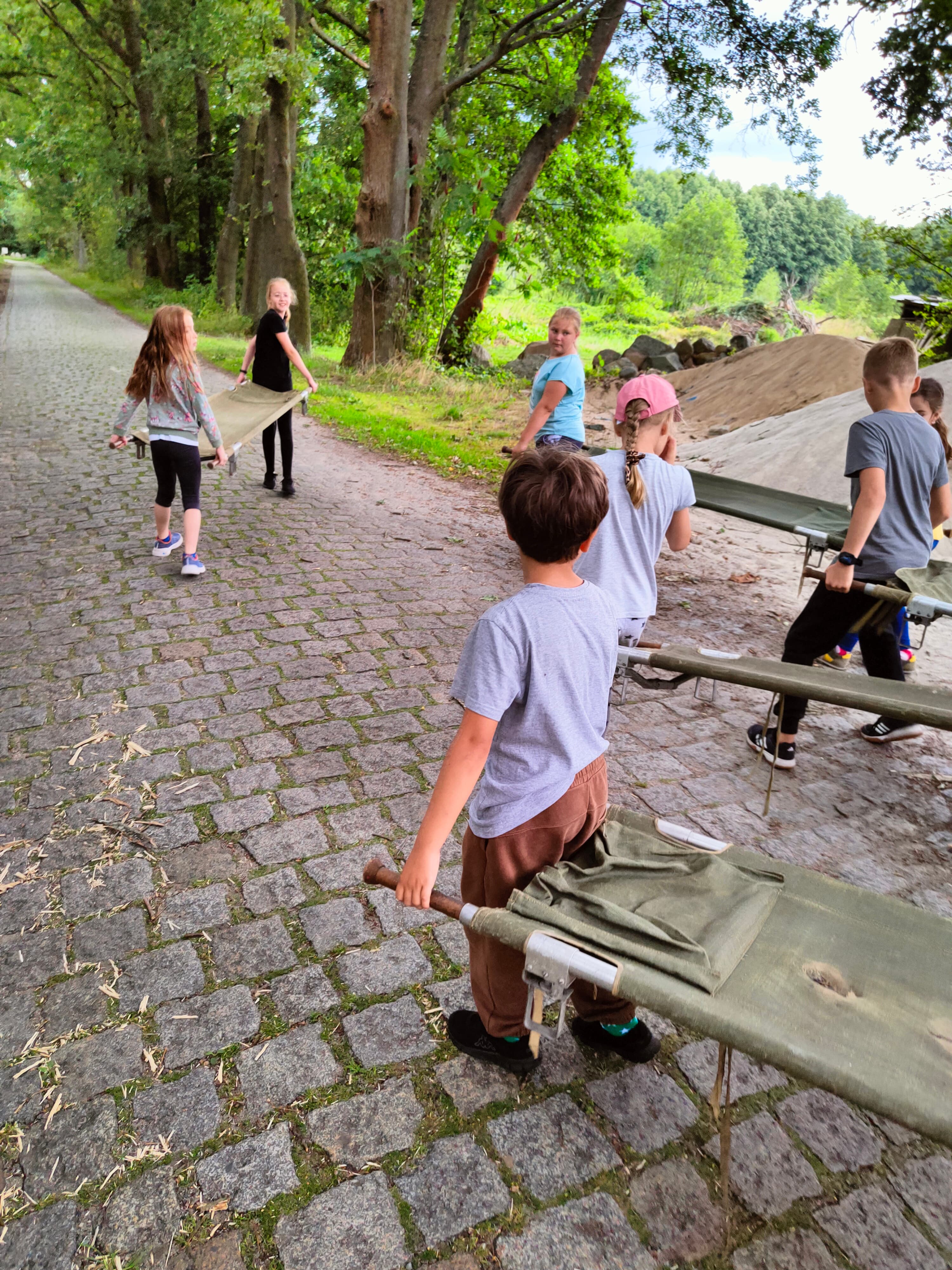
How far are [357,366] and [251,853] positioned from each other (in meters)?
13.6

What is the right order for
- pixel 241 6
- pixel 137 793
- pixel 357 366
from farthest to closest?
pixel 357 366
pixel 241 6
pixel 137 793

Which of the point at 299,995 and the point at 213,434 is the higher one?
the point at 213,434

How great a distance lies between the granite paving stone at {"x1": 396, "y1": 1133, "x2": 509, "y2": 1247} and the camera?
1927 millimetres

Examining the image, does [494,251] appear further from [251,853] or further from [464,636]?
[251,853]

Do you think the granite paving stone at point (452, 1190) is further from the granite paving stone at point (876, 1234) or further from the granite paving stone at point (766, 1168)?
the granite paving stone at point (876, 1234)

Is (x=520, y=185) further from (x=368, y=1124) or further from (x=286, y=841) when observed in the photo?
(x=368, y=1124)

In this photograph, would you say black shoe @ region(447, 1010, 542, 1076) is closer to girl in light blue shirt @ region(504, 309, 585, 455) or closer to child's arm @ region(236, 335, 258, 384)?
girl in light blue shirt @ region(504, 309, 585, 455)

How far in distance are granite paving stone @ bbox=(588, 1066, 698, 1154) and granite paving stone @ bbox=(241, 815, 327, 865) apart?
1318mm

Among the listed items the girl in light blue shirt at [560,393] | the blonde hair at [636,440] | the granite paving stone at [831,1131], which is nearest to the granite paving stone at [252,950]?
the granite paving stone at [831,1131]

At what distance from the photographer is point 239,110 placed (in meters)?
15.6

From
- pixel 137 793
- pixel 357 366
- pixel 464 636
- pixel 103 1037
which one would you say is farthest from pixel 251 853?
pixel 357 366

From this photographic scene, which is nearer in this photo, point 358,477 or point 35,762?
point 35,762

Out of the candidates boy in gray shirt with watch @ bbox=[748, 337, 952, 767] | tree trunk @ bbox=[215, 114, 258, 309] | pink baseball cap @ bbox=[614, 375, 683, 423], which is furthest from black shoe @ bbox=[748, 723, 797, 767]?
tree trunk @ bbox=[215, 114, 258, 309]

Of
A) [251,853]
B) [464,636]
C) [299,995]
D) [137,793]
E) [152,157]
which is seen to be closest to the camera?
[299,995]
